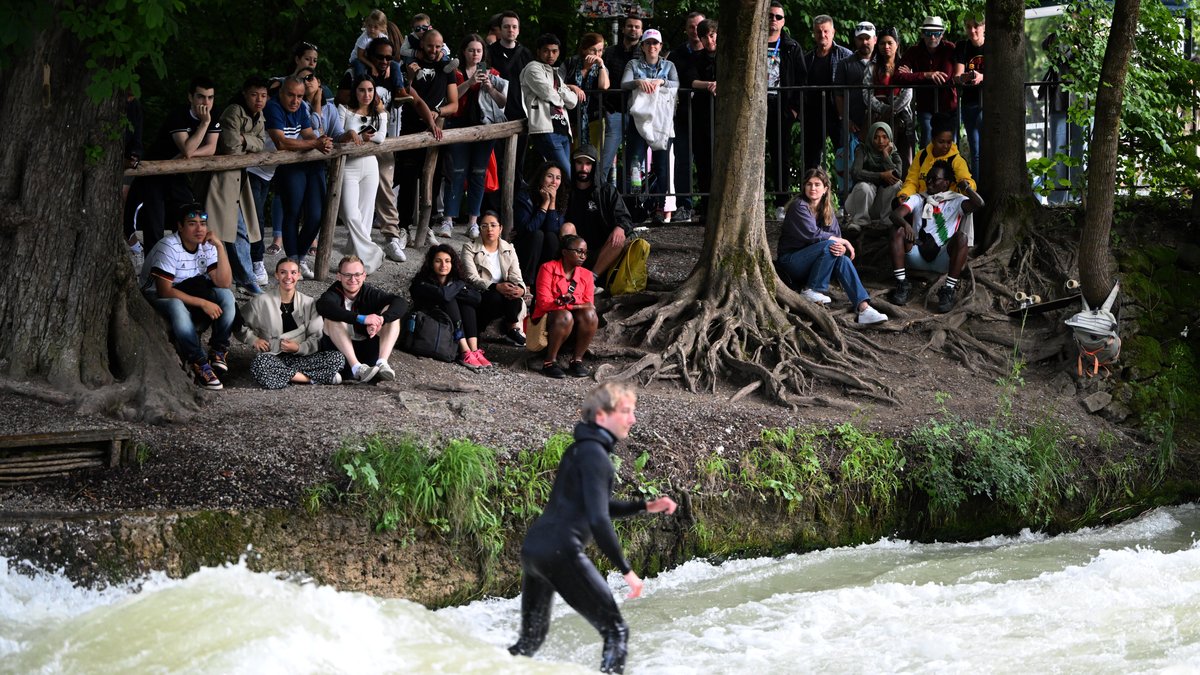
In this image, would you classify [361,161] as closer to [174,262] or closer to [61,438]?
[174,262]

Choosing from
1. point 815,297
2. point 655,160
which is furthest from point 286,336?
point 655,160

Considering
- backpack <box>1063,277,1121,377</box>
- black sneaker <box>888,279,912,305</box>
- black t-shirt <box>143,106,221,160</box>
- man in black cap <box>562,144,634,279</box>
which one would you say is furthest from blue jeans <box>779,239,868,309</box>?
black t-shirt <box>143,106,221,160</box>

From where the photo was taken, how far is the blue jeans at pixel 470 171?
14445 millimetres

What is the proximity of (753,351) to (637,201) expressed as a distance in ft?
11.1

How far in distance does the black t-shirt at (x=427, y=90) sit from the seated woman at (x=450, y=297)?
75.2 inches

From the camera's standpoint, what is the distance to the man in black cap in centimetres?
1410

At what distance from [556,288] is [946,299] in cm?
385

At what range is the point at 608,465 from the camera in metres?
7.66

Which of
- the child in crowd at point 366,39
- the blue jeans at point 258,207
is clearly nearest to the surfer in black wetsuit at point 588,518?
the blue jeans at point 258,207

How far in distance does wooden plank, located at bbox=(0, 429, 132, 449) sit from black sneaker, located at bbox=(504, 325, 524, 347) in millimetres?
4487

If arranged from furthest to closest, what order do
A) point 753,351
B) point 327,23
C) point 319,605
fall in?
1. point 327,23
2. point 753,351
3. point 319,605

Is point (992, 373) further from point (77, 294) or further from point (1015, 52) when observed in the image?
point (77, 294)

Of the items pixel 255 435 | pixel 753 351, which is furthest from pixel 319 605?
pixel 753 351

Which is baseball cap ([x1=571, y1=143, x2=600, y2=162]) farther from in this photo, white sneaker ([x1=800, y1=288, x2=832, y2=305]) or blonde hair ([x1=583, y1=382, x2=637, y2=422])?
blonde hair ([x1=583, y1=382, x2=637, y2=422])
